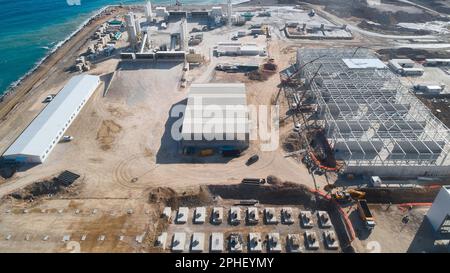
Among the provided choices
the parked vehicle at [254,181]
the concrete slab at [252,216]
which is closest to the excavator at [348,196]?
the parked vehicle at [254,181]

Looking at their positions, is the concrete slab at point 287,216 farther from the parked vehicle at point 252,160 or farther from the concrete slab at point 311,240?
the parked vehicle at point 252,160

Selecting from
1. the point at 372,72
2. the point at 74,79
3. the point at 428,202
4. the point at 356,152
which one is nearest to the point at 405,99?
the point at 372,72

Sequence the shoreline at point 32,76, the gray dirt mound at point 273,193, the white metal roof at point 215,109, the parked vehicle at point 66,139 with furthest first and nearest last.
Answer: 1. the shoreline at point 32,76
2. the parked vehicle at point 66,139
3. the white metal roof at point 215,109
4. the gray dirt mound at point 273,193

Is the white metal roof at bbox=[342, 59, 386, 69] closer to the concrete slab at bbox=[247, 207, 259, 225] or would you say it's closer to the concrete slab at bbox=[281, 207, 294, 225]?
the concrete slab at bbox=[281, 207, 294, 225]

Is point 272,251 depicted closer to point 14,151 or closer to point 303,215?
point 303,215

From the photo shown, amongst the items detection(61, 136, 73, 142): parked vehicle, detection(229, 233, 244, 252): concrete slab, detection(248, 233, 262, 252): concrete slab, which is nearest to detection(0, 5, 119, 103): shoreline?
detection(61, 136, 73, 142): parked vehicle

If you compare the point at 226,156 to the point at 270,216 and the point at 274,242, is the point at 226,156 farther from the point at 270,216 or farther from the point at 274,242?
the point at 274,242

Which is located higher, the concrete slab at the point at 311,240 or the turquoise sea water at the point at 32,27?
the turquoise sea water at the point at 32,27

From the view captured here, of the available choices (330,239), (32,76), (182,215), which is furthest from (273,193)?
(32,76)
